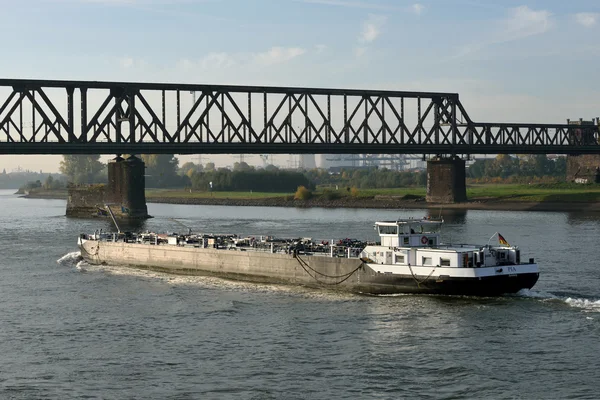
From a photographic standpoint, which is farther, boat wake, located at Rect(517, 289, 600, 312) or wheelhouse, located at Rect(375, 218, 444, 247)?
wheelhouse, located at Rect(375, 218, 444, 247)

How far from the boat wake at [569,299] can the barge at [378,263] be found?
1.72 feet

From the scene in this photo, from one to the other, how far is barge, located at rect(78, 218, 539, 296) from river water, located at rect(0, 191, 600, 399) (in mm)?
1247

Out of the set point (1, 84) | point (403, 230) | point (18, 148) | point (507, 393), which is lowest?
point (507, 393)

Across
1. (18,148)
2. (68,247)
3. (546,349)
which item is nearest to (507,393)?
(546,349)

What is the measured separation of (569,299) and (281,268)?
71.3ft

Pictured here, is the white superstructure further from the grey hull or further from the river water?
the river water

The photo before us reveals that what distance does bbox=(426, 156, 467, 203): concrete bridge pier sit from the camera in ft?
587

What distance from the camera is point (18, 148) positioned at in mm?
136500

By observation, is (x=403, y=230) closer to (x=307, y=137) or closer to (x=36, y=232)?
(x=36, y=232)

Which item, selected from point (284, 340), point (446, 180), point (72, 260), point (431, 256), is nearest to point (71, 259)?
point (72, 260)

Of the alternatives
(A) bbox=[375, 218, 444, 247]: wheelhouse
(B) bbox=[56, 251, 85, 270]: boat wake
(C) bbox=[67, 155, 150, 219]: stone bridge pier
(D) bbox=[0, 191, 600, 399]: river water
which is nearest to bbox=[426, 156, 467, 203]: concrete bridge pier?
(C) bbox=[67, 155, 150, 219]: stone bridge pier

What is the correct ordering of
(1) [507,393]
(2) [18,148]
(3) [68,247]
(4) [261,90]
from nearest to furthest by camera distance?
(1) [507,393], (3) [68,247], (2) [18,148], (4) [261,90]


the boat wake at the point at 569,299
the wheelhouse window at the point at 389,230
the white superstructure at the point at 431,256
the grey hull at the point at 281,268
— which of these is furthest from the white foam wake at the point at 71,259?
the boat wake at the point at 569,299

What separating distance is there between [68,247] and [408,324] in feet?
185
